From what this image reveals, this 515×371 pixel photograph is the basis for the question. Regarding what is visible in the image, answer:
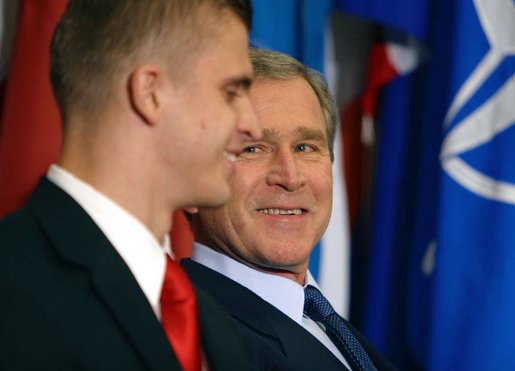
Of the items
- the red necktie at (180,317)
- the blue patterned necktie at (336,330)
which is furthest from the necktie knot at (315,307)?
the red necktie at (180,317)

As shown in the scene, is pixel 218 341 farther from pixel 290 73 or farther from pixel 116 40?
pixel 290 73

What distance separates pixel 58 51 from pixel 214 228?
0.71 meters

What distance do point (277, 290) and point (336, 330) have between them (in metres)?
0.11

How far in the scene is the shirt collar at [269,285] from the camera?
5.16 feet

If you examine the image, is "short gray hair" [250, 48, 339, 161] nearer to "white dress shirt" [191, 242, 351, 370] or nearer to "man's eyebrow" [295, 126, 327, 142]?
"man's eyebrow" [295, 126, 327, 142]

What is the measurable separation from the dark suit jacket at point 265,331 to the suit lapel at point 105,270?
47 centimetres

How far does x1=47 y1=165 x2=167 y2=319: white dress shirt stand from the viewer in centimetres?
94

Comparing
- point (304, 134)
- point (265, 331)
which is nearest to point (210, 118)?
point (265, 331)

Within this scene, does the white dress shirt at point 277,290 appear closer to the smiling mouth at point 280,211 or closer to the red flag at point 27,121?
the smiling mouth at point 280,211

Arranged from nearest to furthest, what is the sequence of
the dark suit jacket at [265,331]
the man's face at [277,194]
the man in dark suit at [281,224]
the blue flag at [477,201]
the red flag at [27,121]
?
the dark suit jacket at [265,331] < the man in dark suit at [281,224] < the man's face at [277,194] < the red flag at [27,121] < the blue flag at [477,201]

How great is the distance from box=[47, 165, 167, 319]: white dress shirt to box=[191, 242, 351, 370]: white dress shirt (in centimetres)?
62

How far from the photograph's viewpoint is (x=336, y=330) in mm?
1586

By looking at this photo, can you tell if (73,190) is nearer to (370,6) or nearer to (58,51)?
(58,51)

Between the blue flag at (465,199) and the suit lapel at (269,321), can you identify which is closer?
the suit lapel at (269,321)
